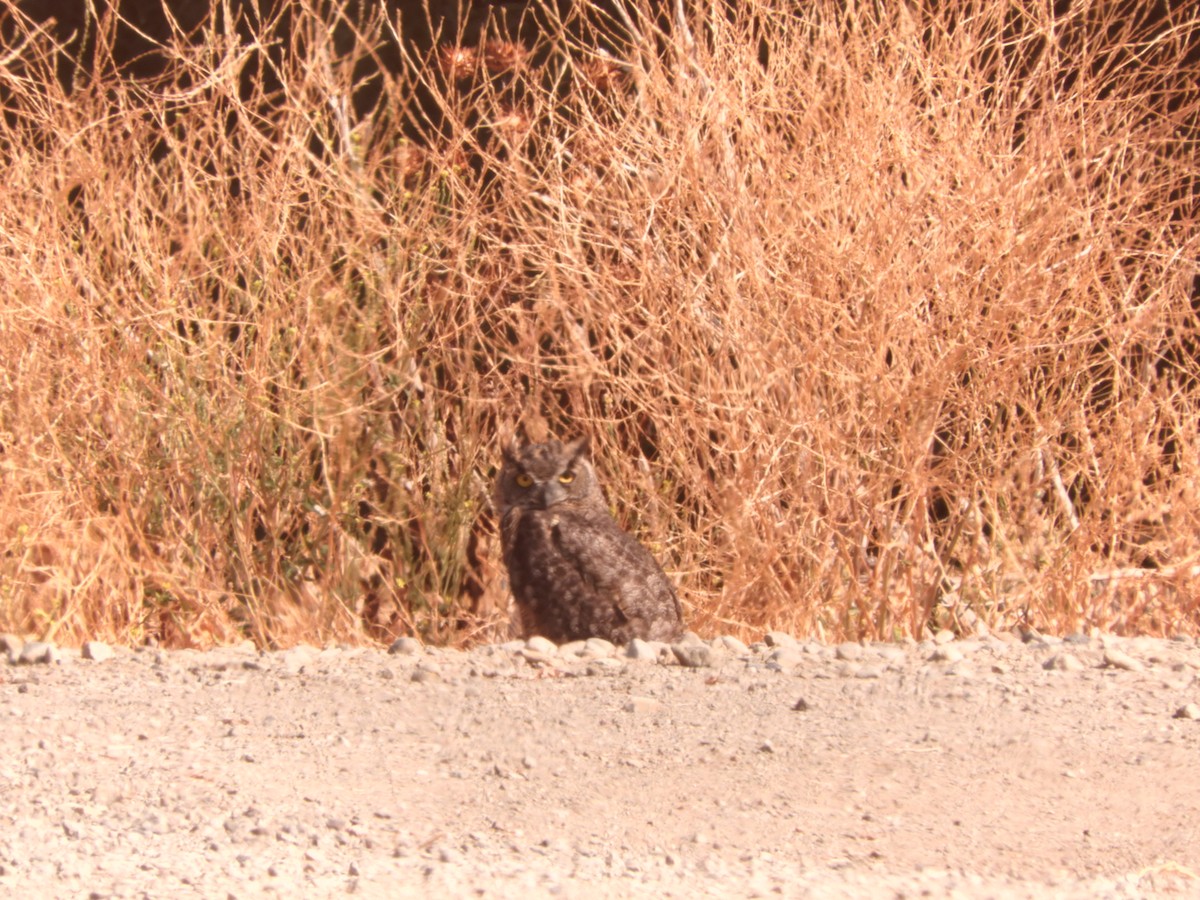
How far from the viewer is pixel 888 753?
336 cm

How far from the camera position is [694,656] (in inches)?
158

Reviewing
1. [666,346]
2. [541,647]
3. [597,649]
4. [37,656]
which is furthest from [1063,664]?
[37,656]

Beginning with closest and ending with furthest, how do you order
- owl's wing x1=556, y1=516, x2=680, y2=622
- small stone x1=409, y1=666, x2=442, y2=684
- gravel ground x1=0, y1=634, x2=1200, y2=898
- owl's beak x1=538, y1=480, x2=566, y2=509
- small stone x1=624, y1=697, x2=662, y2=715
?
gravel ground x1=0, y1=634, x2=1200, y2=898, small stone x1=624, y1=697, x2=662, y2=715, small stone x1=409, y1=666, x2=442, y2=684, owl's wing x1=556, y1=516, x2=680, y2=622, owl's beak x1=538, y1=480, x2=566, y2=509

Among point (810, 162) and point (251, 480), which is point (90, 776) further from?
point (810, 162)

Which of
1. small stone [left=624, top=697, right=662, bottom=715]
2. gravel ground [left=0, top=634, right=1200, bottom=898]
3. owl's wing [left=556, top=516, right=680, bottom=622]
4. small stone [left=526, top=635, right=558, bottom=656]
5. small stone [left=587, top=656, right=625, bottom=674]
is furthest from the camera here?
owl's wing [left=556, top=516, right=680, bottom=622]

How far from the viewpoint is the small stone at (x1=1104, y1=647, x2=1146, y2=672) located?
4047 millimetres

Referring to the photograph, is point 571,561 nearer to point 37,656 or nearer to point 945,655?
point 945,655

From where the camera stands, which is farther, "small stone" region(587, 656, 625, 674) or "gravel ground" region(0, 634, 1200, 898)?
"small stone" region(587, 656, 625, 674)

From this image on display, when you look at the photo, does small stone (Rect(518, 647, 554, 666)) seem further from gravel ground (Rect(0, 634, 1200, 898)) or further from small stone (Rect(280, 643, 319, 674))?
small stone (Rect(280, 643, 319, 674))

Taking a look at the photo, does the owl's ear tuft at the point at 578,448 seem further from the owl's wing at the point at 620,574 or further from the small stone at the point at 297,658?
the small stone at the point at 297,658

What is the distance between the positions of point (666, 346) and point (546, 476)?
704mm

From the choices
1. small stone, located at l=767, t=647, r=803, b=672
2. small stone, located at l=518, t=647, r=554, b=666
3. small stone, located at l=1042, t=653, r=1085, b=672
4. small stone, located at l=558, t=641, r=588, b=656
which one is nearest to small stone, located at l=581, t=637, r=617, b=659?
small stone, located at l=558, t=641, r=588, b=656

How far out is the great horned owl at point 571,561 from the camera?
4.73m

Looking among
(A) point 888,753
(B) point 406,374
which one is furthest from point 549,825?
(B) point 406,374
